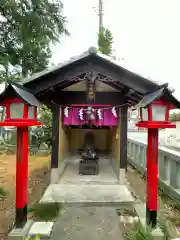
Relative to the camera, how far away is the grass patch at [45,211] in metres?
5.20

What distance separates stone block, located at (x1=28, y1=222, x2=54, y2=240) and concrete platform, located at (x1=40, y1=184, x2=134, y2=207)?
4.27 feet

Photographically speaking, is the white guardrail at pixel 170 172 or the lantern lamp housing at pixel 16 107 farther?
the white guardrail at pixel 170 172

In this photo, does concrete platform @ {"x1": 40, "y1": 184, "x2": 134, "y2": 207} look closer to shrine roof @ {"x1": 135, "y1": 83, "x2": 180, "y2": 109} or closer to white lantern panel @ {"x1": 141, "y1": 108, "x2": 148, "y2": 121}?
white lantern panel @ {"x1": 141, "y1": 108, "x2": 148, "y2": 121}

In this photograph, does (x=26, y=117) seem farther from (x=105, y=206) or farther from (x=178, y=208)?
(x=178, y=208)

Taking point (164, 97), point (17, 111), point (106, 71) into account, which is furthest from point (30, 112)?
point (164, 97)

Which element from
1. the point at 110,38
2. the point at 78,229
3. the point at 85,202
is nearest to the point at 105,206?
the point at 85,202

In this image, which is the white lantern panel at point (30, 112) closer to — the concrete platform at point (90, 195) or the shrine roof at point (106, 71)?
the shrine roof at point (106, 71)

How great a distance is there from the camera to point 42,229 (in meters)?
4.53

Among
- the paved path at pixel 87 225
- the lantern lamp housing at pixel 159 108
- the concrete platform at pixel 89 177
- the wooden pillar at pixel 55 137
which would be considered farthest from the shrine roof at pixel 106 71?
the concrete platform at pixel 89 177

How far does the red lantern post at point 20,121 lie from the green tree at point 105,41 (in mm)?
17502

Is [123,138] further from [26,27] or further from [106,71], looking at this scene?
[26,27]

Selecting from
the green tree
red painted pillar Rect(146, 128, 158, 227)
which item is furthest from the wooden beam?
the green tree

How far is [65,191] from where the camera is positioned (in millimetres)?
6953

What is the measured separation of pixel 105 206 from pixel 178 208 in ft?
7.23
